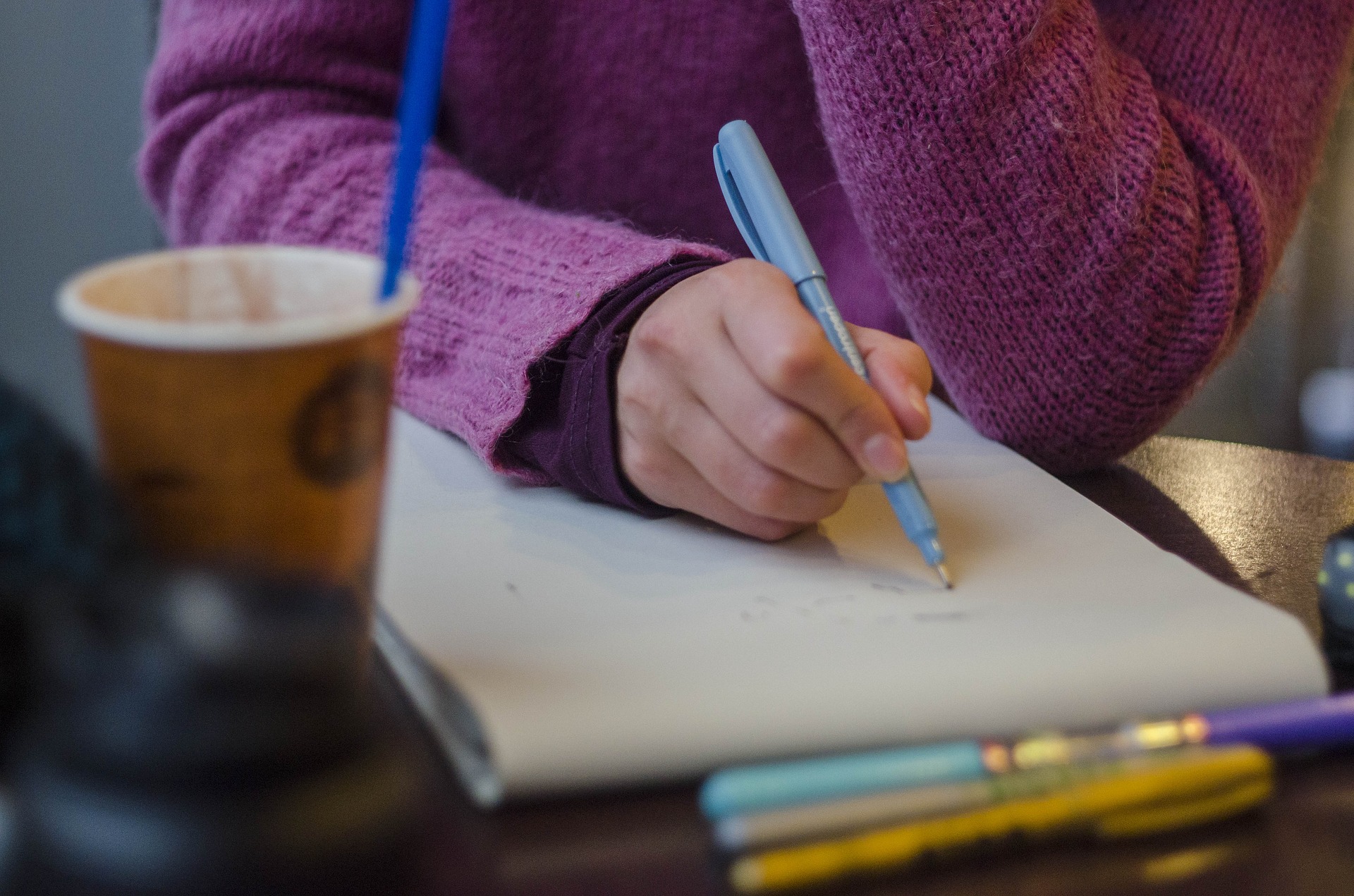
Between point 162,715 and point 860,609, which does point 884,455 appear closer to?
point 860,609

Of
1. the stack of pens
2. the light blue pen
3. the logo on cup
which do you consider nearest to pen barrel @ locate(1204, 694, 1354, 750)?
the stack of pens

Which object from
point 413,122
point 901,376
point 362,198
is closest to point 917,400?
point 901,376

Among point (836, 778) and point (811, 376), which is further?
point (811, 376)

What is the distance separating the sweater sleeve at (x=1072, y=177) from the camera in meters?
0.51

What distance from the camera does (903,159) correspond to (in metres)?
0.52

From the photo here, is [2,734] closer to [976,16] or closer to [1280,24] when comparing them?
[976,16]

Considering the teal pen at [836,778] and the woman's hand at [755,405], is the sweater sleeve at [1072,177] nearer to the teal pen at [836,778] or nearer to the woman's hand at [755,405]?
the woman's hand at [755,405]

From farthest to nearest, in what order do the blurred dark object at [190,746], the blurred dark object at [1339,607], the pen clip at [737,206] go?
the pen clip at [737,206] → the blurred dark object at [1339,607] → the blurred dark object at [190,746]

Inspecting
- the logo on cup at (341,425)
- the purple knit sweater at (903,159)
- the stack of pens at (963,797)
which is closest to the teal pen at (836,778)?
the stack of pens at (963,797)

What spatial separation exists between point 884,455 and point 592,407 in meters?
0.12

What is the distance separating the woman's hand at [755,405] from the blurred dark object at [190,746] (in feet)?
Result: 0.61

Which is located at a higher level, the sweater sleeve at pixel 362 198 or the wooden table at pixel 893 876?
the sweater sleeve at pixel 362 198

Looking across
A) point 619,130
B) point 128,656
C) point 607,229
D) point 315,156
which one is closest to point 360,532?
point 128,656

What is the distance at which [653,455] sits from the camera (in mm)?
424
